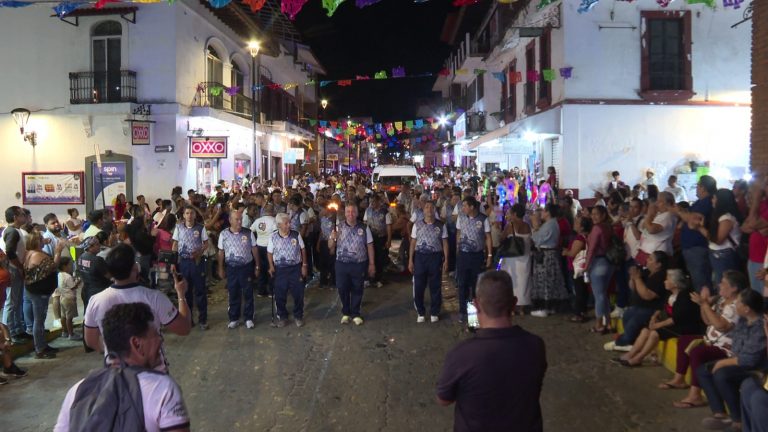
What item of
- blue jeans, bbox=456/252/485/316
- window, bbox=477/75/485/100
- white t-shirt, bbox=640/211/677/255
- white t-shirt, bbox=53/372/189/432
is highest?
window, bbox=477/75/485/100

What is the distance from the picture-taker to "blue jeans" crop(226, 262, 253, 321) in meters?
9.00

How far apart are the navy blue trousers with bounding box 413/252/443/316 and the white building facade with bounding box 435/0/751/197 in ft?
30.7

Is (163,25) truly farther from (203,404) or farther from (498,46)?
(203,404)

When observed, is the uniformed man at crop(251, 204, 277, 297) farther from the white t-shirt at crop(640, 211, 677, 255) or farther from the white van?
the white van

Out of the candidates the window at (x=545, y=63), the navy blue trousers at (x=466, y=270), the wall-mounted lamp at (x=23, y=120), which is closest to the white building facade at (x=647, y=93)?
the window at (x=545, y=63)

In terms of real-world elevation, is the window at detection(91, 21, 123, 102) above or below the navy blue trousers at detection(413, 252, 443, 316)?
above

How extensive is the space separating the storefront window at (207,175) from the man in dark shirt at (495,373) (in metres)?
19.5

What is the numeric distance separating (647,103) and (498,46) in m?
8.43

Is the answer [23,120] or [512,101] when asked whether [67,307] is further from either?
[512,101]

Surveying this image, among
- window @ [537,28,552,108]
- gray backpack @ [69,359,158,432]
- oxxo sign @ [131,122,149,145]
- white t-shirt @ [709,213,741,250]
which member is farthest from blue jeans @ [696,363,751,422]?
oxxo sign @ [131,122,149,145]

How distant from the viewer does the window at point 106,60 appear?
1962 centimetres

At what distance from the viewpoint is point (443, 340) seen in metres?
8.29

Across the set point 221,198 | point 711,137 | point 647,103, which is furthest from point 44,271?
point 711,137

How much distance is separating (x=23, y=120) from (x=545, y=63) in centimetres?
1648
